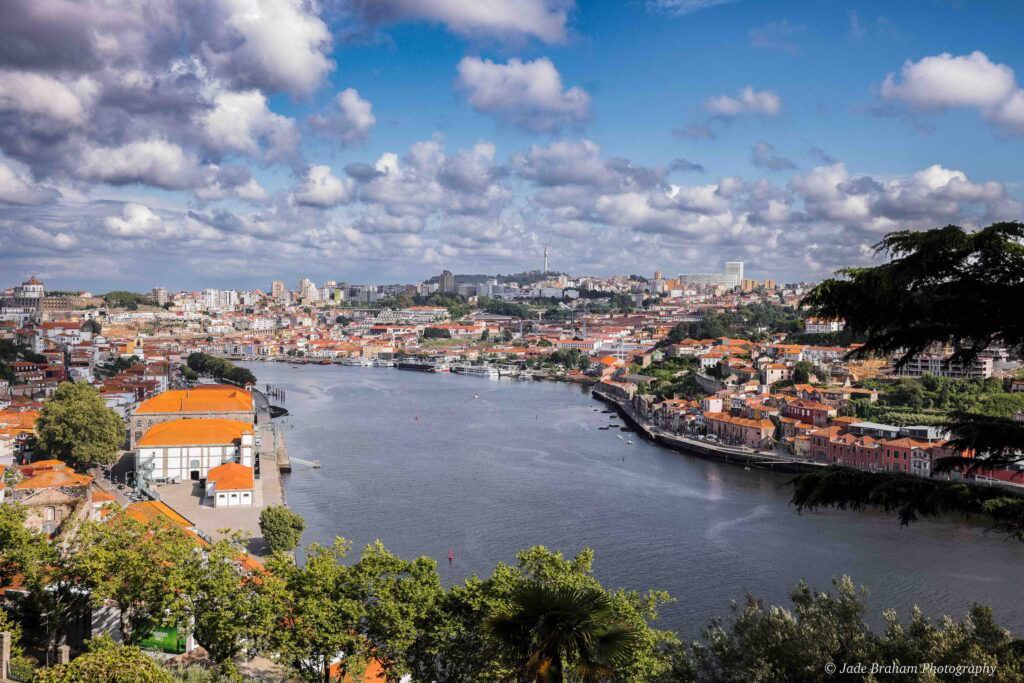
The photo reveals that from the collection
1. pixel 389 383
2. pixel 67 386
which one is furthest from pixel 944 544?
pixel 389 383

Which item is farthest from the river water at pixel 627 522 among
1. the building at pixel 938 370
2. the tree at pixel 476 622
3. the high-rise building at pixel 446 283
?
the high-rise building at pixel 446 283

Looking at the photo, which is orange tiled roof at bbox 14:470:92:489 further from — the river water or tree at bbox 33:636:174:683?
tree at bbox 33:636:174:683

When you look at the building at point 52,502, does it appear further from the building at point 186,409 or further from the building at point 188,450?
the building at point 186,409

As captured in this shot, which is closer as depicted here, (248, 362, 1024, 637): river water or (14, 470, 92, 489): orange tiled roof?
(14, 470, 92, 489): orange tiled roof

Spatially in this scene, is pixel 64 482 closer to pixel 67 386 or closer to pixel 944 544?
pixel 67 386

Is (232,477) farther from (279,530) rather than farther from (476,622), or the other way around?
(476,622)

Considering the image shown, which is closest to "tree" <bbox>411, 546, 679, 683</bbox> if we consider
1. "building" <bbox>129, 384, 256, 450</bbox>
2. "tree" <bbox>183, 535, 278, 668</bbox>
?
"tree" <bbox>183, 535, 278, 668</bbox>
